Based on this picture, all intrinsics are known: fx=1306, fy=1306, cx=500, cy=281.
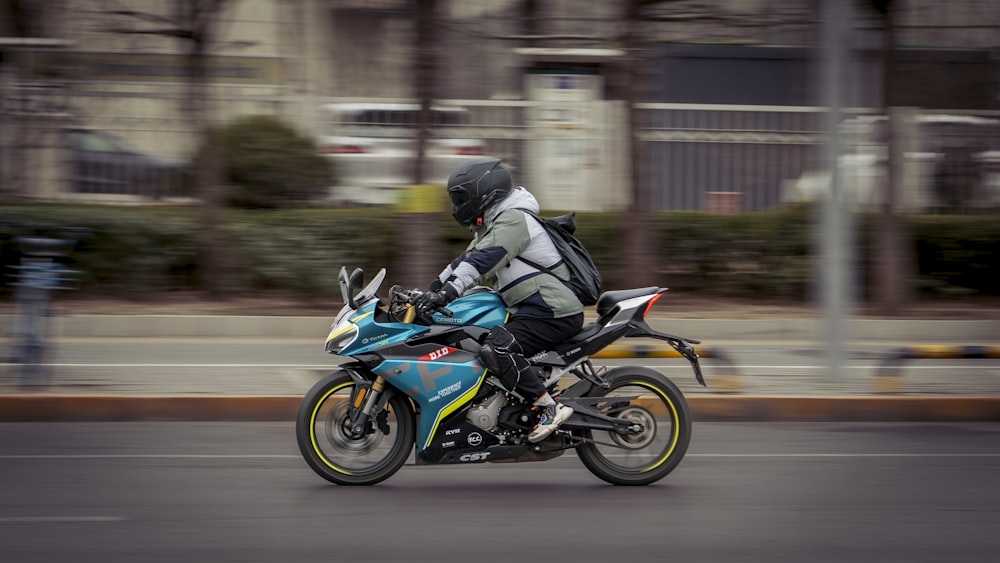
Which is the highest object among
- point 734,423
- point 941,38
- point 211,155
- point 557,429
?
point 941,38

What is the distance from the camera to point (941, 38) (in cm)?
1705

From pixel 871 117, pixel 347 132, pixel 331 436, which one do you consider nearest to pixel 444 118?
pixel 347 132

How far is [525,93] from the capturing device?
737 inches

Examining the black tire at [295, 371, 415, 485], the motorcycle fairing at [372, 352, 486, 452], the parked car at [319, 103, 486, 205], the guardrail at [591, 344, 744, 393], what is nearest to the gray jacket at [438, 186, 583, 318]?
the motorcycle fairing at [372, 352, 486, 452]

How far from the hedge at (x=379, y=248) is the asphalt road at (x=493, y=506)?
6.73 metres

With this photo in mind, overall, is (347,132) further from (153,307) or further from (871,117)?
(871,117)

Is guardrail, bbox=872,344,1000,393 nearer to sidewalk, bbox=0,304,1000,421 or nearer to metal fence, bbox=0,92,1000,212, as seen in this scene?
sidewalk, bbox=0,304,1000,421

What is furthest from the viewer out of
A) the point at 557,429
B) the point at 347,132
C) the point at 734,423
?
the point at 347,132

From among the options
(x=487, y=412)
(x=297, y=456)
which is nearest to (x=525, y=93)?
(x=297, y=456)

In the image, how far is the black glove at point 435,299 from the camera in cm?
642

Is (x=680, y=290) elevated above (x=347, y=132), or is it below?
below

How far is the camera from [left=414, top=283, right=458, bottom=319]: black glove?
21.1 feet

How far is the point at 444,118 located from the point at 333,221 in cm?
235

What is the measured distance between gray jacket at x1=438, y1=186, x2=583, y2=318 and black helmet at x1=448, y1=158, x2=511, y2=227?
0.22 feet
